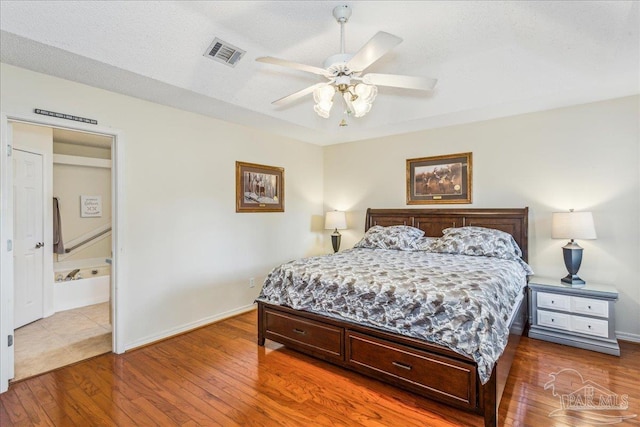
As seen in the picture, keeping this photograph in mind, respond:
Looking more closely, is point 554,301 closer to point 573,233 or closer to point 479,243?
point 573,233

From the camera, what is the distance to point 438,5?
7.86ft

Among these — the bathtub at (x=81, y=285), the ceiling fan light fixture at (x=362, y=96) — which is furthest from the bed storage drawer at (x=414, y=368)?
the bathtub at (x=81, y=285)

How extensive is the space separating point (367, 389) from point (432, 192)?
9.72 feet

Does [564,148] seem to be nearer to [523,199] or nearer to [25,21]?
[523,199]

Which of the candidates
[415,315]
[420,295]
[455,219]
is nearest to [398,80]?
[420,295]

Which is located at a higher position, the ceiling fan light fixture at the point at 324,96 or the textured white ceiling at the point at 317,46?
the textured white ceiling at the point at 317,46

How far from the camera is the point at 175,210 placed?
3576 millimetres

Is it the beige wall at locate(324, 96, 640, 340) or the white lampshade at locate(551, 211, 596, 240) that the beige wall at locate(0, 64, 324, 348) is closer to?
the beige wall at locate(324, 96, 640, 340)

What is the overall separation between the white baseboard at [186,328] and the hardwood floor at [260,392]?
11cm

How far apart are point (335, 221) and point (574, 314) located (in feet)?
10.2

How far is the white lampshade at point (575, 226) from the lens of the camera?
10.3 feet

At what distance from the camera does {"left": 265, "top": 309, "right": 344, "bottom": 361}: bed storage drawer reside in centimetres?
267

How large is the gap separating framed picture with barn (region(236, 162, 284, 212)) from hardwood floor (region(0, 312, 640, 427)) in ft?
6.32

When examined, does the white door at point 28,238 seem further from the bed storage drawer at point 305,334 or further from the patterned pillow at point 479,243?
the patterned pillow at point 479,243
